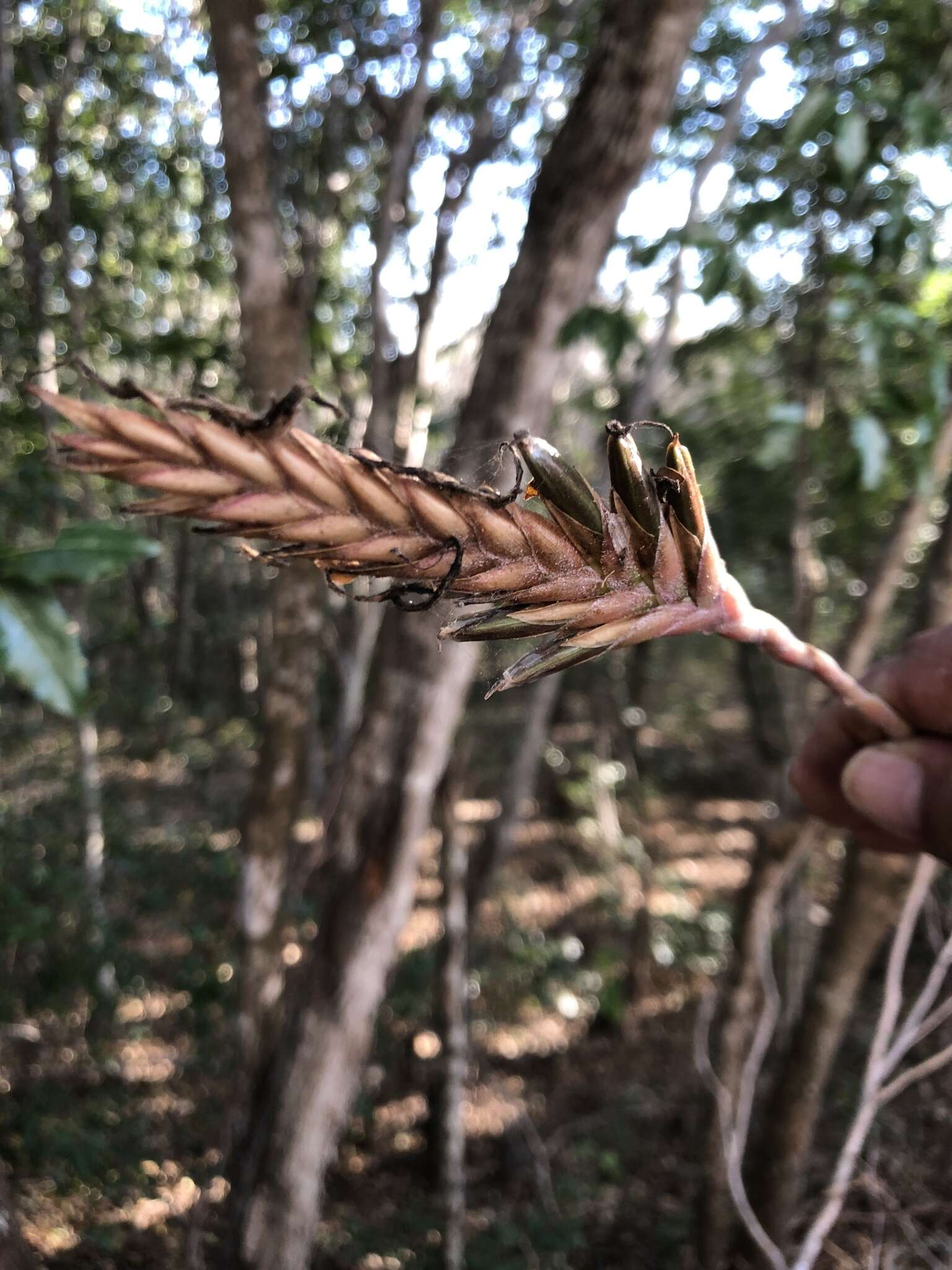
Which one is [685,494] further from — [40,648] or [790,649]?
[40,648]

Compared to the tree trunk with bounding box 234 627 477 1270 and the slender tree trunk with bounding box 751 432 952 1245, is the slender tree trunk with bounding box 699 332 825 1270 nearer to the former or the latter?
the slender tree trunk with bounding box 751 432 952 1245

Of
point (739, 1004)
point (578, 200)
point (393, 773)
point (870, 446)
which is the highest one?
point (578, 200)

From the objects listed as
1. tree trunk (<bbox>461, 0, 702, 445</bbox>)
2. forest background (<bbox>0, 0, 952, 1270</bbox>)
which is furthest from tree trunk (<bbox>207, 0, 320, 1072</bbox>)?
tree trunk (<bbox>461, 0, 702, 445</bbox>)

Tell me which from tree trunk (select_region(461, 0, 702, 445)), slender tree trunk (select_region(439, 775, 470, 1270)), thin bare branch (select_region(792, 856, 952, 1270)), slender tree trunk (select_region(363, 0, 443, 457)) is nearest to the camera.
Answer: thin bare branch (select_region(792, 856, 952, 1270))

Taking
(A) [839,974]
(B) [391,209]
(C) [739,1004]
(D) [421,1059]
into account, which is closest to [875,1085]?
(A) [839,974]

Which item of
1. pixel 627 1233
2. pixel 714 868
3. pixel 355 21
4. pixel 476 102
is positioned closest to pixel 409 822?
pixel 627 1233

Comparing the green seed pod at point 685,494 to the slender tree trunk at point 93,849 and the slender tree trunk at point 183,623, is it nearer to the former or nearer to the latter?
the slender tree trunk at point 93,849
